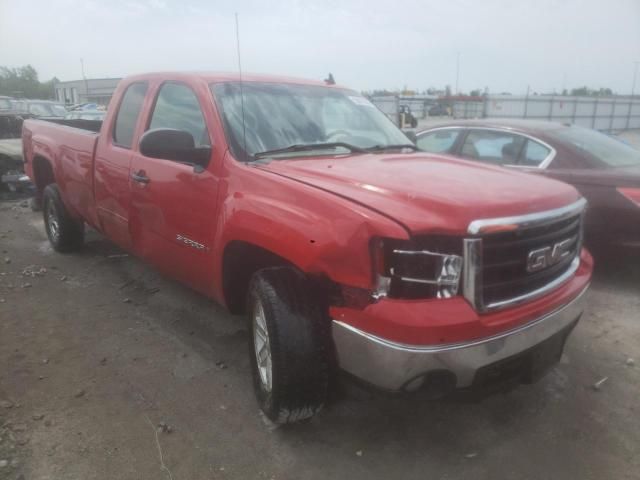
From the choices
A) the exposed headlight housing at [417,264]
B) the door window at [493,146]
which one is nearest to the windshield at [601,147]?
the door window at [493,146]

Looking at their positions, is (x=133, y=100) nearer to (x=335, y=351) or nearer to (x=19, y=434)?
(x=19, y=434)

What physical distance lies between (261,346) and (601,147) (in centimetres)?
413

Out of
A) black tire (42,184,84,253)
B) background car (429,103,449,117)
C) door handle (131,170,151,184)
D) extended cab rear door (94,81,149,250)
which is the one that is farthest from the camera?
background car (429,103,449,117)

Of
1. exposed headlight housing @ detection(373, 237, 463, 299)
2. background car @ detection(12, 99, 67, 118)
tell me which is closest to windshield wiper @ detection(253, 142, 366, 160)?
exposed headlight housing @ detection(373, 237, 463, 299)

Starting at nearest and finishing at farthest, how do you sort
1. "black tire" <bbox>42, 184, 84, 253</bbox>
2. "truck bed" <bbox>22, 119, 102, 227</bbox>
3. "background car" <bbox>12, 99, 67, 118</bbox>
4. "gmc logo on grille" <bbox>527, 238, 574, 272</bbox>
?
"gmc logo on grille" <bbox>527, 238, 574, 272</bbox>
"truck bed" <bbox>22, 119, 102, 227</bbox>
"black tire" <bbox>42, 184, 84, 253</bbox>
"background car" <bbox>12, 99, 67, 118</bbox>

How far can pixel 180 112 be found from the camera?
343 centimetres

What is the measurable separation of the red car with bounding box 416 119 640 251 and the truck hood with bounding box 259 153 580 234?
6.92 feet

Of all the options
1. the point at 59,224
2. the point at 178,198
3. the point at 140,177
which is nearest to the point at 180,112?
the point at 140,177

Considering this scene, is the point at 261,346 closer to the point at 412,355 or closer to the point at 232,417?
the point at 232,417

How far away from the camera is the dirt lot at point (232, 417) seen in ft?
7.84

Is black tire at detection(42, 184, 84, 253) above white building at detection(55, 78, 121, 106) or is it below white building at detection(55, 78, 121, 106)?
below

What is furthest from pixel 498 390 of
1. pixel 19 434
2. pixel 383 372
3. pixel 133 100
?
pixel 133 100

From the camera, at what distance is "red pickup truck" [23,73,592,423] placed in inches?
79.7

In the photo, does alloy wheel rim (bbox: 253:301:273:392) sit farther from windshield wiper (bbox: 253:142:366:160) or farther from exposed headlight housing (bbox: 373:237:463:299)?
windshield wiper (bbox: 253:142:366:160)
